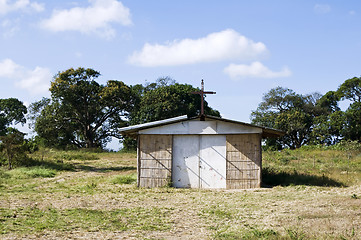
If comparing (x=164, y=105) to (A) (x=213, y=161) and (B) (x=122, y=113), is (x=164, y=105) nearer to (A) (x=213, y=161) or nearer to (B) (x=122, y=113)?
(B) (x=122, y=113)

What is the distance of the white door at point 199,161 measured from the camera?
659 inches

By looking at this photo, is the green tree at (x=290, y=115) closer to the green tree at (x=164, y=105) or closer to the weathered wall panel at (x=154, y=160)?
the green tree at (x=164, y=105)

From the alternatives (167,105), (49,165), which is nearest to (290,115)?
(167,105)

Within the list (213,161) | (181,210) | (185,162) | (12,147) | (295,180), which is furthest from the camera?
(12,147)

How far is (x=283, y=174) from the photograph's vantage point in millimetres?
18375

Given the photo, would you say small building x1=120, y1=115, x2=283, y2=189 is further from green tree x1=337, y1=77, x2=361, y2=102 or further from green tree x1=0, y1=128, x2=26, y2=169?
green tree x1=337, y1=77, x2=361, y2=102

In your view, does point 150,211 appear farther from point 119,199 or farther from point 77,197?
point 77,197

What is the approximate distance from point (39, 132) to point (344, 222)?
119 feet

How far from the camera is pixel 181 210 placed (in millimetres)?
11414

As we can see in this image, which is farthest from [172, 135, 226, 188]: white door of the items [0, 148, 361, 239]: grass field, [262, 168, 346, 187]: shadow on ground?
[262, 168, 346, 187]: shadow on ground

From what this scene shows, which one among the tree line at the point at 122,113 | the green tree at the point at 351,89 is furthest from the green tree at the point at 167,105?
the green tree at the point at 351,89

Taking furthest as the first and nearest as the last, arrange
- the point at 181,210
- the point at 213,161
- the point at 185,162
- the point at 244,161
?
1. the point at 185,162
2. the point at 213,161
3. the point at 244,161
4. the point at 181,210

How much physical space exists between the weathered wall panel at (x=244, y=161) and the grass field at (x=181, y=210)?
35.0 inches

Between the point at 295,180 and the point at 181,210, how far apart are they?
7401 millimetres
